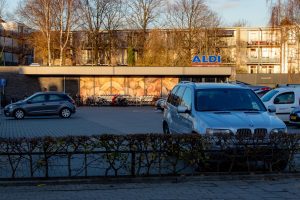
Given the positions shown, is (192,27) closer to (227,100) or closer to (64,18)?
(64,18)

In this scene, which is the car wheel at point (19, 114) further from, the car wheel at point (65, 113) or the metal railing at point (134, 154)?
the metal railing at point (134, 154)

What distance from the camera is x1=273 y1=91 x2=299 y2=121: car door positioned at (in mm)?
23719

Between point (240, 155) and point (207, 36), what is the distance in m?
59.8

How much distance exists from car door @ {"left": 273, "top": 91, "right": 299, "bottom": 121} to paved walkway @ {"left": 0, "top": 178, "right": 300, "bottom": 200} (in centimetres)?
1501

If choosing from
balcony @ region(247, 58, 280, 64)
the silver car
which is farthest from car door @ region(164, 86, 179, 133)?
balcony @ region(247, 58, 280, 64)

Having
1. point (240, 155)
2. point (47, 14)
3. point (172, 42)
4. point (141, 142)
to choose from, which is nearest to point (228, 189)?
point (240, 155)

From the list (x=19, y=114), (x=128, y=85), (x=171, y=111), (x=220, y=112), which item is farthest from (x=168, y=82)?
(x=220, y=112)

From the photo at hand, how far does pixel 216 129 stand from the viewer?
9695 millimetres

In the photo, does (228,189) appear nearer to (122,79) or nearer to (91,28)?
(122,79)

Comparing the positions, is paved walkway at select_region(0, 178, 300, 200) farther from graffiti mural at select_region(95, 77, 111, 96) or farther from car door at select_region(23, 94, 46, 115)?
graffiti mural at select_region(95, 77, 111, 96)

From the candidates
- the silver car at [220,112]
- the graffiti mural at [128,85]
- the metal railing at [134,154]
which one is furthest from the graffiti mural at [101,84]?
the metal railing at [134,154]

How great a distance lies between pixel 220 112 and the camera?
10.5 m

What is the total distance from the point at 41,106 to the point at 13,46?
6054 cm

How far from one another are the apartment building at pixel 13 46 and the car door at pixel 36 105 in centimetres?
4669
